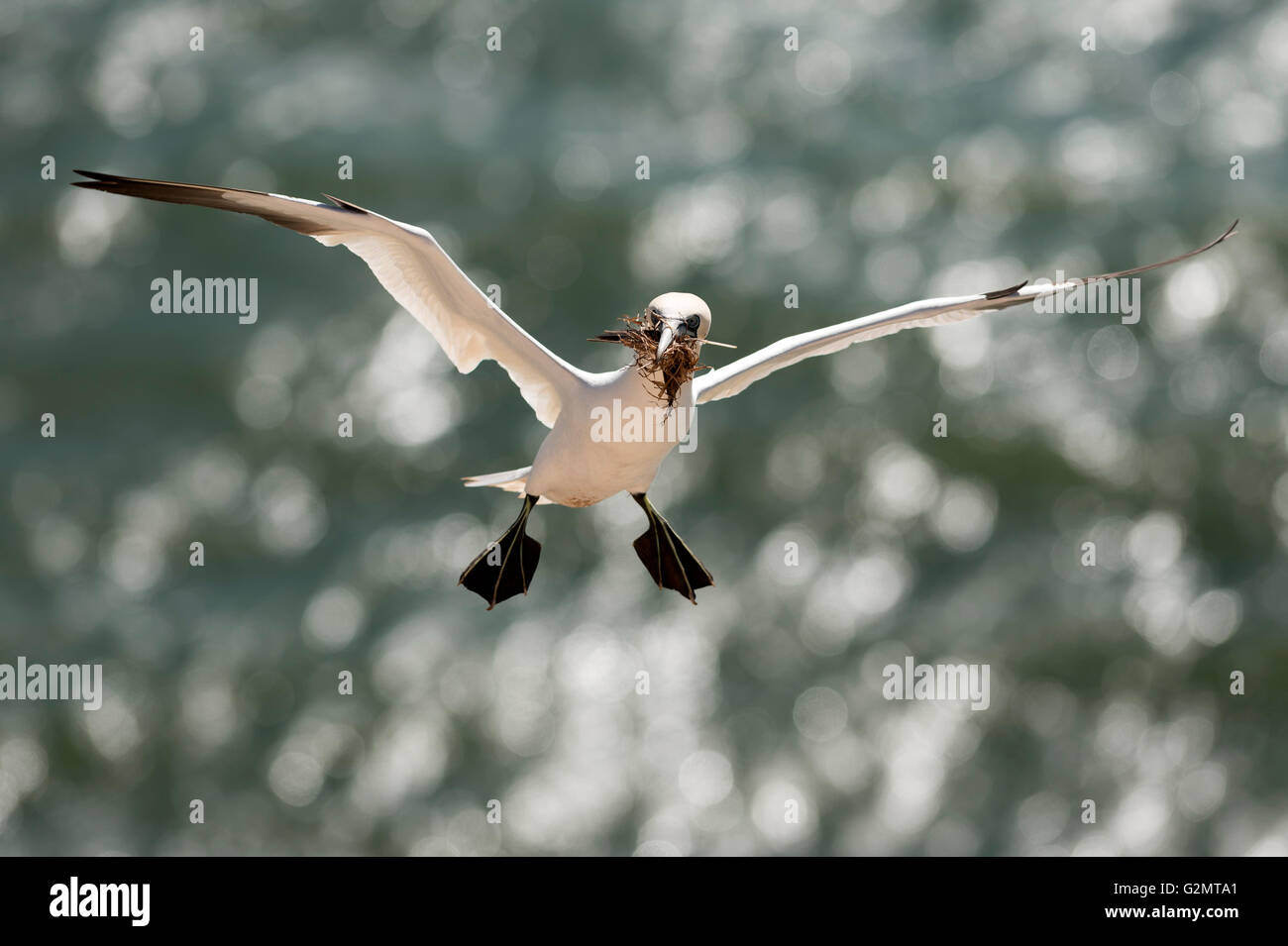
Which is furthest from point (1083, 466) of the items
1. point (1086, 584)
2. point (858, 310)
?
point (858, 310)

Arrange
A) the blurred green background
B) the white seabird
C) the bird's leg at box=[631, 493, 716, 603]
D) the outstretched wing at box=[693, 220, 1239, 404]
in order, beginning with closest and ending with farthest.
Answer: the white seabird → the outstretched wing at box=[693, 220, 1239, 404] → the bird's leg at box=[631, 493, 716, 603] → the blurred green background

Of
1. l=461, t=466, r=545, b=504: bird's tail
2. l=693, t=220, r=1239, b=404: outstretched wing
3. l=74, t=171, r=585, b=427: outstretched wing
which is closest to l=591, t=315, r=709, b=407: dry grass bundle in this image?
l=74, t=171, r=585, b=427: outstretched wing

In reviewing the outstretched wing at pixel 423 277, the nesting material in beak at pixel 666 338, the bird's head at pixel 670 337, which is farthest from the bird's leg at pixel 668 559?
the nesting material in beak at pixel 666 338

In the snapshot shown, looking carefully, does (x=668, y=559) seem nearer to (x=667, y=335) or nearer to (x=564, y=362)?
(x=564, y=362)

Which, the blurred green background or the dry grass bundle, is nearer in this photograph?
the dry grass bundle

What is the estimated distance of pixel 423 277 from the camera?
28.5 ft

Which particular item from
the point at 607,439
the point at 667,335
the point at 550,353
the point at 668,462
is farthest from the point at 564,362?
the point at 668,462

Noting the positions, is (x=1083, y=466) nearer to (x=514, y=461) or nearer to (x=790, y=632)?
(x=790, y=632)

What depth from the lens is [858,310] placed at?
24.3 m

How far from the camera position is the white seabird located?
25.0ft

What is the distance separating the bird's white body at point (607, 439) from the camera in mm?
8094

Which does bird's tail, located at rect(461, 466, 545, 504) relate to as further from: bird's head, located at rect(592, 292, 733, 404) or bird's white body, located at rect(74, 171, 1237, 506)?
bird's head, located at rect(592, 292, 733, 404)

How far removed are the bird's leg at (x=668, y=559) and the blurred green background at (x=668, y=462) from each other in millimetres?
12560

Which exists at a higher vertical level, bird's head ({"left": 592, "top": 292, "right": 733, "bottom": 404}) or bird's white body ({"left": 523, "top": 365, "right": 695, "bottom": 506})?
bird's head ({"left": 592, "top": 292, "right": 733, "bottom": 404})
